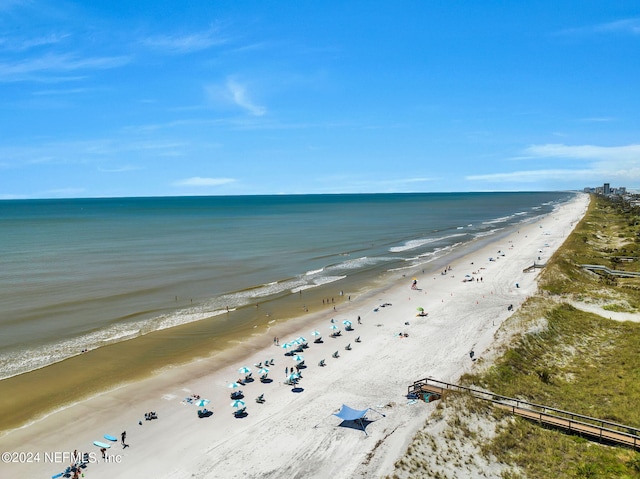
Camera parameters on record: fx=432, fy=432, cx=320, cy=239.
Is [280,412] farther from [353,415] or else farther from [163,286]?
[163,286]

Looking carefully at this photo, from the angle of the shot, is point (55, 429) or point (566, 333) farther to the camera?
point (566, 333)

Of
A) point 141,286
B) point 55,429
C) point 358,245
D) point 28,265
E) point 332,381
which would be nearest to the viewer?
point 55,429

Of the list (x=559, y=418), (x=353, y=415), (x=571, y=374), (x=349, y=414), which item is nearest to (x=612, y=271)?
(x=571, y=374)

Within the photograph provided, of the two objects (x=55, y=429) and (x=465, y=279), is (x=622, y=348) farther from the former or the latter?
(x=55, y=429)

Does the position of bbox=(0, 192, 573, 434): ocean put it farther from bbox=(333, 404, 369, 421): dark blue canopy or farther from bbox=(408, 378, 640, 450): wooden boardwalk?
bbox=(408, 378, 640, 450): wooden boardwalk

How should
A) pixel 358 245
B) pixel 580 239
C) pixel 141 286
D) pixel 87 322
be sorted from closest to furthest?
pixel 87 322 < pixel 141 286 < pixel 580 239 < pixel 358 245

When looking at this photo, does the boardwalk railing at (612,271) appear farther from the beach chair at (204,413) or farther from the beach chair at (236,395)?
the beach chair at (204,413)

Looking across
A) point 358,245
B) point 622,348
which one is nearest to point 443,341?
point 622,348
